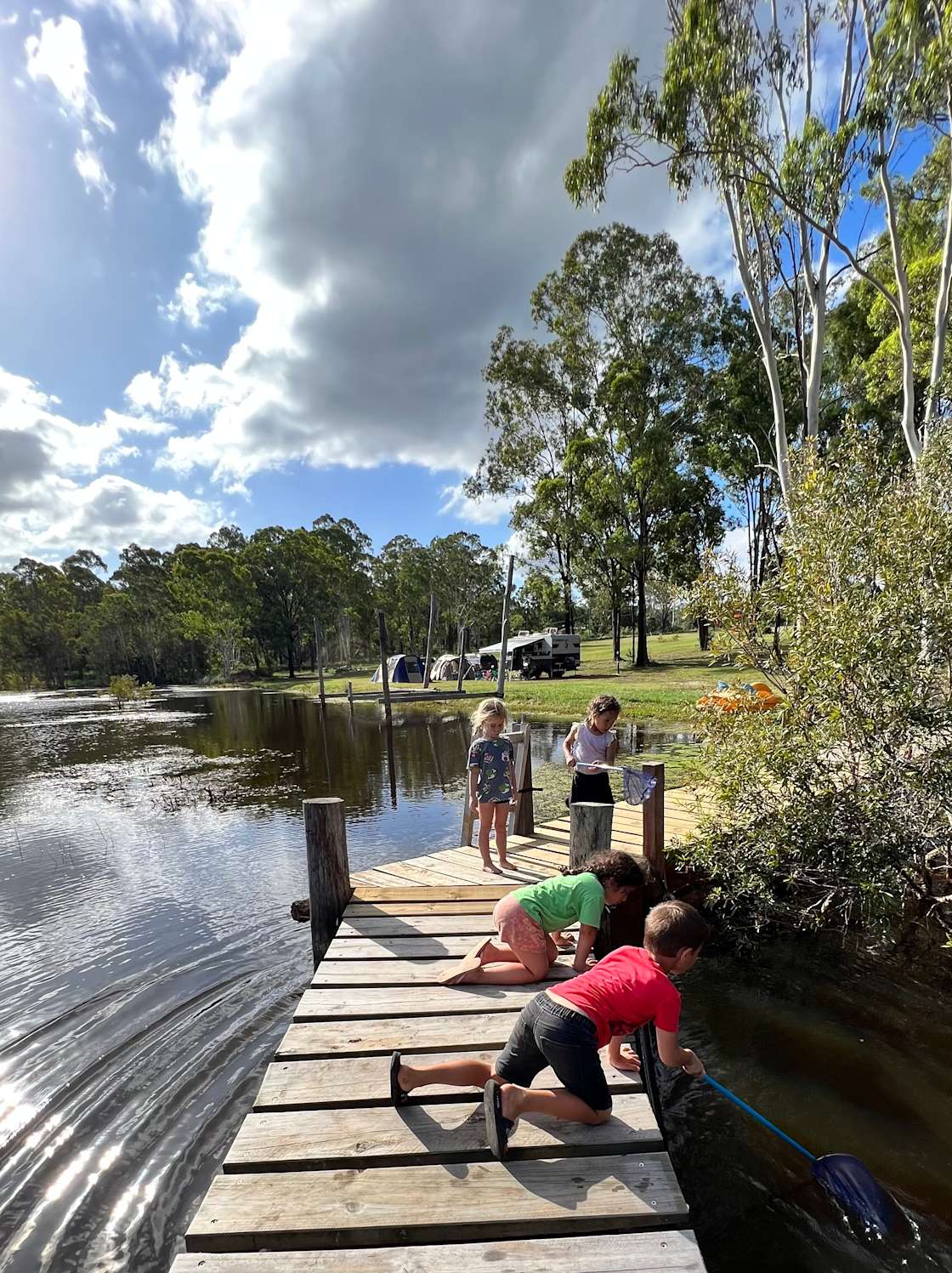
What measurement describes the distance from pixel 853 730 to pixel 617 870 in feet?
7.97

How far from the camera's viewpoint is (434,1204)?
2.25 metres

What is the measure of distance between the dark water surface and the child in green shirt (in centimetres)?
133

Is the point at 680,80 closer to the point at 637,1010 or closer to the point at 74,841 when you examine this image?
the point at 637,1010

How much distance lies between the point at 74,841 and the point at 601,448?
2582 centimetres

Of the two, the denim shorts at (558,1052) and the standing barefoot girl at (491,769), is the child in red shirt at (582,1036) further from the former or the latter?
the standing barefoot girl at (491,769)

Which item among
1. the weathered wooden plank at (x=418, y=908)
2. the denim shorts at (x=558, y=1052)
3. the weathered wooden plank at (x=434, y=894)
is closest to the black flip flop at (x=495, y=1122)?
the denim shorts at (x=558, y=1052)

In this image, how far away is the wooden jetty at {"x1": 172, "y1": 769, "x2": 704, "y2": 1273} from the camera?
2.10 meters

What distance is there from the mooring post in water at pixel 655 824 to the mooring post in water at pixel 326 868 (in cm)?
272

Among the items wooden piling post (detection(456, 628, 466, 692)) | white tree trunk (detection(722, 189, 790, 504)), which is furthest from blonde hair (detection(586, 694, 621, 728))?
wooden piling post (detection(456, 628, 466, 692))

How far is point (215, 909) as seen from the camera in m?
7.33

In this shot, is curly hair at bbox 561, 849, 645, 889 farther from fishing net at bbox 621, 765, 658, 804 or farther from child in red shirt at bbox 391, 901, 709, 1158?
fishing net at bbox 621, 765, 658, 804

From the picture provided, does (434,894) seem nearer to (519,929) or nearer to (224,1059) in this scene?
(519,929)

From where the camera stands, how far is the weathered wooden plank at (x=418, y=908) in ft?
15.8

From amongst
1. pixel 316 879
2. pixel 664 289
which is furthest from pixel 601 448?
pixel 316 879
